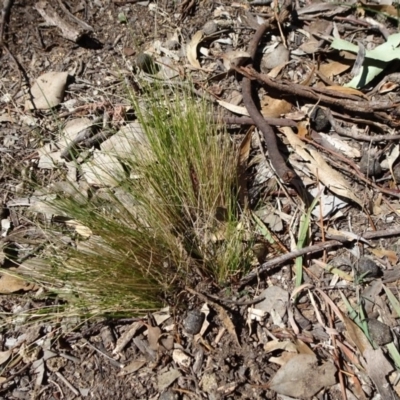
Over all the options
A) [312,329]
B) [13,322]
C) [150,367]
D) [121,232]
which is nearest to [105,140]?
[121,232]

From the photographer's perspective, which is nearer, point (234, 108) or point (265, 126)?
point (265, 126)

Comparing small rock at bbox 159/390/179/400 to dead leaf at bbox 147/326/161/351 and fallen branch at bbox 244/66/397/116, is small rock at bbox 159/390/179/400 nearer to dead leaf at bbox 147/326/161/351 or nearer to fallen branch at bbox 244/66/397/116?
dead leaf at bbox 147/326/161/351

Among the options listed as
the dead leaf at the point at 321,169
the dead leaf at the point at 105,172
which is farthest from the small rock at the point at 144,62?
the dead leaf at the point at 321,169

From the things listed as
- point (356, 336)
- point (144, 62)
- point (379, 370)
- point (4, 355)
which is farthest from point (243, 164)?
point (4, 355)

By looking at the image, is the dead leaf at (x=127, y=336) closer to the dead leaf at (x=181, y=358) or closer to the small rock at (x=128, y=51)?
the dead leaf at (x=181, y=358)

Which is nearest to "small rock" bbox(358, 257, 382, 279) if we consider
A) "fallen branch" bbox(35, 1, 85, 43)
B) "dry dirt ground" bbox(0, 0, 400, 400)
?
"dry dirt ground" bbox(0, 0, 400, 400)

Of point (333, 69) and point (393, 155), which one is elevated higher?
point (333, 69)

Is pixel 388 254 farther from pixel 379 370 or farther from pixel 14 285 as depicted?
pixel 14 285
